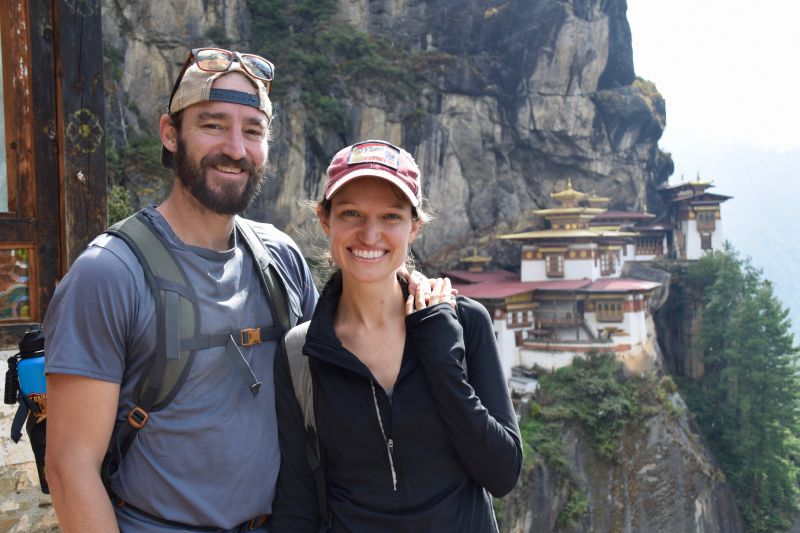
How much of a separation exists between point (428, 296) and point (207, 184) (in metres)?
0.86

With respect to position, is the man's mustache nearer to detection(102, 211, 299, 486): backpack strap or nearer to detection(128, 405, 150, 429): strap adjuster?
detection(102, 211, 299, 486): backpack strap

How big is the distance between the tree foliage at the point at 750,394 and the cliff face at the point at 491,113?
8479 mm

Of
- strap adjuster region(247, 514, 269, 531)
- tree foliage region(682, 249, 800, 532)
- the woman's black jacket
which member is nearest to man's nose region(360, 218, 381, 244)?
the woman's black jacket

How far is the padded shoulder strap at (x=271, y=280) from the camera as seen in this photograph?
7.61ft

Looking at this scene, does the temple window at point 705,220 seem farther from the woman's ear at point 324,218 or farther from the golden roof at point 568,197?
the woman's ear at point 324,218

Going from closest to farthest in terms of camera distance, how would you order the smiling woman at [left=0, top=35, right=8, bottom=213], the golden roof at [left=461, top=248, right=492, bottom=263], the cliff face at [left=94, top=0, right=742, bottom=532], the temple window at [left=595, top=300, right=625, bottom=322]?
the smiling woman at [left=0, top=35, right=8, bottom=213] < the cliff face at [left=94, top=0, right=742, bottom=532] < the temple window at [left=595, top=300, right=625, bottom=322] < the golden roof at [left=461, top=248, right=492, bottom=263]

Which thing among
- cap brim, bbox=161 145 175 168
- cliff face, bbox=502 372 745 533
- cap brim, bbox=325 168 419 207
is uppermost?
cap brim, bbox=161 145 175 168

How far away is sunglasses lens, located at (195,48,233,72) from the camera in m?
2.28

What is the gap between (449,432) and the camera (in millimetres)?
1980

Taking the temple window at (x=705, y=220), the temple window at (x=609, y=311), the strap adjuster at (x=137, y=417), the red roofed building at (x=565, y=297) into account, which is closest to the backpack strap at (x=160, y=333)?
the strap adjuster at (x=137, y=417)

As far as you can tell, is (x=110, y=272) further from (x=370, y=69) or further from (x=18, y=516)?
(x=370, y=69)

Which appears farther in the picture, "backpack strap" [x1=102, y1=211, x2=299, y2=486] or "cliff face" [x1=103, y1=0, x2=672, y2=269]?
"cliff face" [x1=103, y1=0, x2=672, y2=269]

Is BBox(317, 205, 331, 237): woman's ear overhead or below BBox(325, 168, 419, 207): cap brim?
below

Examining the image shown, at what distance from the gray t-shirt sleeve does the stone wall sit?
1.64 metres
